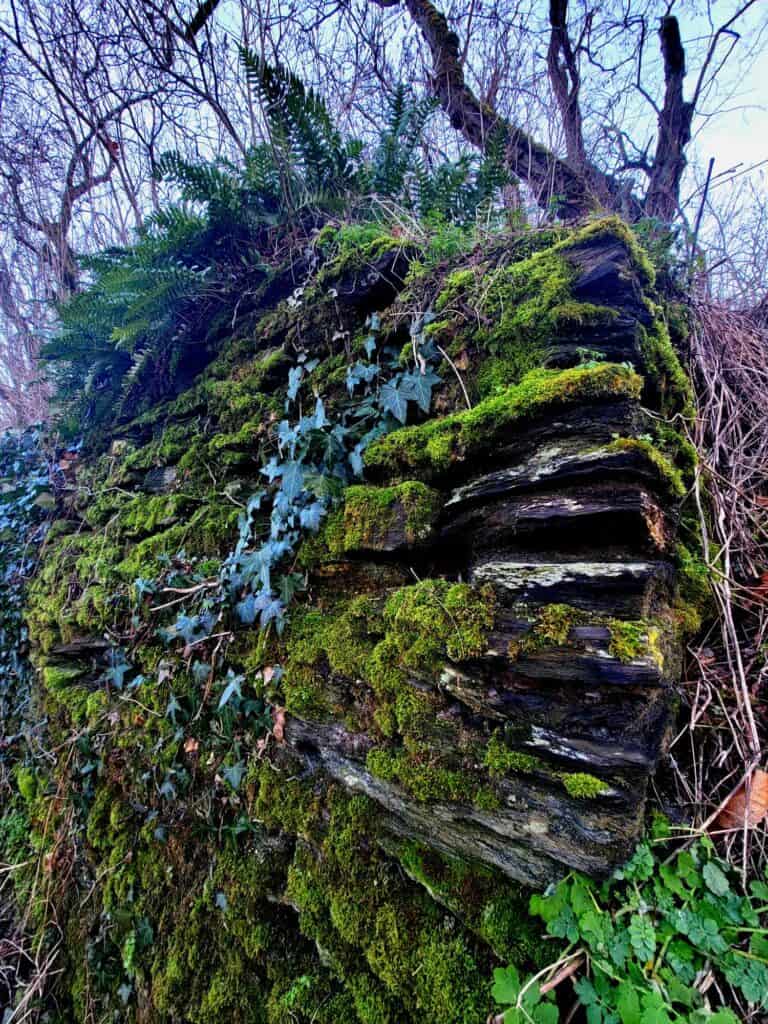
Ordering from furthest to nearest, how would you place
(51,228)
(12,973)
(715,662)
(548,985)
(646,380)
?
1. (51,228)
2. (12,973)
3. (646,380)
4. (715,662)
5. (548,985)

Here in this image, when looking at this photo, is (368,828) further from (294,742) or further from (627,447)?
(627,447)

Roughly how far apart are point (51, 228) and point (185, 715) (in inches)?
293

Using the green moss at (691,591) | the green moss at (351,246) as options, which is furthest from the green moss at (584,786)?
the green moss at (351,246)

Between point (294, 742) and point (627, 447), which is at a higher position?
point (627, 447)

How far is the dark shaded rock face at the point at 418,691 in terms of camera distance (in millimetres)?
1280

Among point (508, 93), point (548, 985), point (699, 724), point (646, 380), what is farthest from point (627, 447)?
point (508, 93)

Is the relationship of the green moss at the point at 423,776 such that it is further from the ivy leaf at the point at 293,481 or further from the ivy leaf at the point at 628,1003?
the ivy leaf at the point at 293,481

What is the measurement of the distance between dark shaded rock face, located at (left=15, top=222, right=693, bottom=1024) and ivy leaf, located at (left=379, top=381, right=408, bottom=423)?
0.09 m

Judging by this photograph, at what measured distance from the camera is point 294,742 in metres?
1.92

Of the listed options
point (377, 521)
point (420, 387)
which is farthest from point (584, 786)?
point (420, 387)

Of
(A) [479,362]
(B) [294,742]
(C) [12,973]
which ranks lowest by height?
(C) [12,973]

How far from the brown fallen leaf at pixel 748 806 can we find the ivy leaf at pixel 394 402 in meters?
1.78

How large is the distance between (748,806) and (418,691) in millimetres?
965

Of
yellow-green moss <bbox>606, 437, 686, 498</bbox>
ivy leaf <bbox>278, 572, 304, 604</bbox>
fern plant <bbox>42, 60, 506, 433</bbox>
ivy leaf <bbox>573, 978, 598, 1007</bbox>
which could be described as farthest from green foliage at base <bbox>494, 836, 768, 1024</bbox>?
fern plant <bbox>42, 60, 506, 433</bbox>
